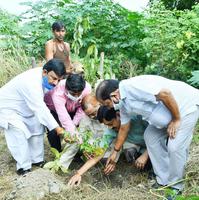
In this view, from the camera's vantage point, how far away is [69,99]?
4078mm

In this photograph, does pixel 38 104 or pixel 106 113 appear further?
pixel 38 104

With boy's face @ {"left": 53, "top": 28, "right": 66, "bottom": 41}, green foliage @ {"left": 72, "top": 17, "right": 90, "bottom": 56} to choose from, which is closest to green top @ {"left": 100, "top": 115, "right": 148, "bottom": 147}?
boy's face @ {"left": 53, "top": 28, "right": 66, "bottom": 41}

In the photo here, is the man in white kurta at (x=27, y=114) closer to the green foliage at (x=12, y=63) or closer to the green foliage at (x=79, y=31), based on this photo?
the green foliage at (x=79, y=31)

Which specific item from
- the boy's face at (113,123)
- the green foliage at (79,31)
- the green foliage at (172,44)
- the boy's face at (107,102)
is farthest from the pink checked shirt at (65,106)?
the green foliage at (79,31)

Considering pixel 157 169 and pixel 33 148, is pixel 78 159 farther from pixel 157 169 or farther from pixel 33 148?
pixel 157 169

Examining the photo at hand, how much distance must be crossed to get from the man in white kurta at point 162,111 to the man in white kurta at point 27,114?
2.15 feet

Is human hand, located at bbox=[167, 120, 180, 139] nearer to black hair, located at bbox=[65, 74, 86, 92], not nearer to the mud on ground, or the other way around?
the mud on ground

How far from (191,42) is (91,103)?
8.28 ft

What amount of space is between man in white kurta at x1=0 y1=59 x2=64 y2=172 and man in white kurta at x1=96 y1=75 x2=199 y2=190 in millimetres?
654

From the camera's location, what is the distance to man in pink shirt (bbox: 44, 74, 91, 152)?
3852 millimetres

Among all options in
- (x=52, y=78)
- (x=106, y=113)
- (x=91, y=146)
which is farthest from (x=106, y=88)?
(x=52, y=78)

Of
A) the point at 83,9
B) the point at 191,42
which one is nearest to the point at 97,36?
the point at 83,9

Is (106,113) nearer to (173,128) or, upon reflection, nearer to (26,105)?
(173,128)

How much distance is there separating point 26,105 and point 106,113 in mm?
959
